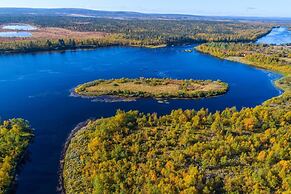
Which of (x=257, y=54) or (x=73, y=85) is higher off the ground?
(x=257, y=54)

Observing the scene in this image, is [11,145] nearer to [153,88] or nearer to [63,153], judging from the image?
[63,153]

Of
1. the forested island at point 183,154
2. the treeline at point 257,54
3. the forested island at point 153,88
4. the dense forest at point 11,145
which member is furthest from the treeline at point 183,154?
the treeline at point 257,54

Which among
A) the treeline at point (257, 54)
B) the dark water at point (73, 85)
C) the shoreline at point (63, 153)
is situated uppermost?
the treeline at point (257, 54)

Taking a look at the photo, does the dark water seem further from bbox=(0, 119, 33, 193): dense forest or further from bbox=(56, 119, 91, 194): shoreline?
bbox=(0, 119, 33, 193): dense forest

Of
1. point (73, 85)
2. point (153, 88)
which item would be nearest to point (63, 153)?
point (153, 88)

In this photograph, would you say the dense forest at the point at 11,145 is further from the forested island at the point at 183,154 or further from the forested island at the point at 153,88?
the forested island at the point at 153,88

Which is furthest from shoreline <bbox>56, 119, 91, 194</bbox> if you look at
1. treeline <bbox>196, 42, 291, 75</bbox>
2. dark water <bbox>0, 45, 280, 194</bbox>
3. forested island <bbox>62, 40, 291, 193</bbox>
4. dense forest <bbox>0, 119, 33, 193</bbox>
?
treeline <bbox>196, 42, 291, 75</bbox>
